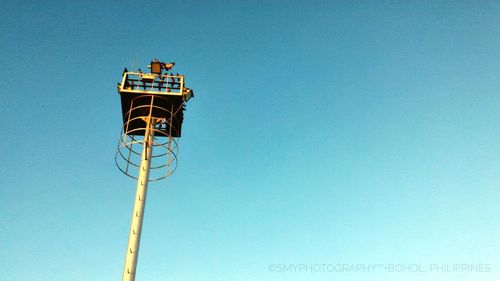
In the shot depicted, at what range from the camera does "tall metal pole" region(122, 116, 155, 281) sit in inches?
920

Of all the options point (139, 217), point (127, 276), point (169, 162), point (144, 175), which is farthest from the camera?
point (169, 162)

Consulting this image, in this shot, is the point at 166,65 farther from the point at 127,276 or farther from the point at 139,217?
the point at 127,276

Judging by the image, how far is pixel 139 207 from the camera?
83.3 feet

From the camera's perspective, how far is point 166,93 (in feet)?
96.3

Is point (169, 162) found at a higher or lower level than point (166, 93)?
lower

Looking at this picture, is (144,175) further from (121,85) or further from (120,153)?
(121,85)

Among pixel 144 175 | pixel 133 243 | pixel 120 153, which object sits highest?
pixel 120 153

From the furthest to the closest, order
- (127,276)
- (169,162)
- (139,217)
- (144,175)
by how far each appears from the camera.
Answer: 1. (169,162)
2. (144,175)
3. (139,217)
4. (127,276)

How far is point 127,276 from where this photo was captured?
23094mm

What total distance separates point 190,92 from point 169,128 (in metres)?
3.22

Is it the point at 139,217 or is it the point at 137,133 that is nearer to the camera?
the point at 139,217

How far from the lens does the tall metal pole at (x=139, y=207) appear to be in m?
23.4

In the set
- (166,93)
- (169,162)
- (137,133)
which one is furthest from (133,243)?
(166,93)

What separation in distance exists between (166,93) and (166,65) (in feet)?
8.67
